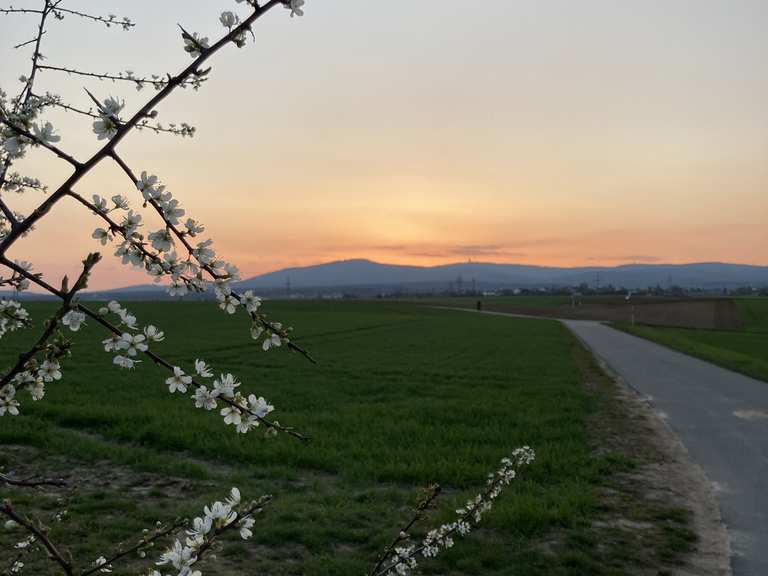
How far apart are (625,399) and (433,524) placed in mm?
9649

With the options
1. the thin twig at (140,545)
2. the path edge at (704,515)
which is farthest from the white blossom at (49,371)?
the path edge at (704,515)

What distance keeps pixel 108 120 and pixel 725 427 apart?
40.3 ft

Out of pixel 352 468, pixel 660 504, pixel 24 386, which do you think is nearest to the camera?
pixel 24 386

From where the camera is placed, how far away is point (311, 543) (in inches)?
239

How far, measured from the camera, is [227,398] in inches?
81.3

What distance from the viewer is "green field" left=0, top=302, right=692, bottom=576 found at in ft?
19.4

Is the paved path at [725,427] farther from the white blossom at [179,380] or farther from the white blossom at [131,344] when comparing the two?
the white blossom at [131,344]

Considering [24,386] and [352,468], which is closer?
[24,386]

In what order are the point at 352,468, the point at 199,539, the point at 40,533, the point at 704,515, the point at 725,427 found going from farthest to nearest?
the point at 725,427 → the point at 352,468 → the point at 704,515 → the point at 199,539 → the point at 40,533

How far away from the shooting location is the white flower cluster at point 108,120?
6.26 feet

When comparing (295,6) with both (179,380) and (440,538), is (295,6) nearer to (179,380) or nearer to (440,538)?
(179,380)

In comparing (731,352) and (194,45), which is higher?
(194,45)

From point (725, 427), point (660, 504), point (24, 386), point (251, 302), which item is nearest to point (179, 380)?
point (251, 302)

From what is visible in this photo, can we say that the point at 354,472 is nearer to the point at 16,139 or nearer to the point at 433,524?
the point at 433,524
